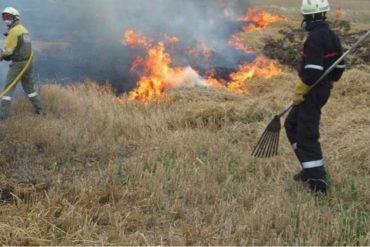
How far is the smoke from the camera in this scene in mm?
11336

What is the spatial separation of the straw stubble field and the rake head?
0.13m

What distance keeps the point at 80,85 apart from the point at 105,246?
21.1 feet

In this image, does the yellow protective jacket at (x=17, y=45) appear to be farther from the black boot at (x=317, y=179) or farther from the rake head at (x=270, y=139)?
the black boot at (x=317, y=179)

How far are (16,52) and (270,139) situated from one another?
4.61 meters

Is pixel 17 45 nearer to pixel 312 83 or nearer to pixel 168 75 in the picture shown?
pixel 168 75

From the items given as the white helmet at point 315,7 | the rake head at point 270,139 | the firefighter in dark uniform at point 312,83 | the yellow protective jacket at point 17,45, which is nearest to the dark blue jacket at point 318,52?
the firefighter in dark uniform at point 312,83

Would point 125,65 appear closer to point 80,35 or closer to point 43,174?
point 80,35

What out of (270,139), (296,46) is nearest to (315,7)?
(270,139)

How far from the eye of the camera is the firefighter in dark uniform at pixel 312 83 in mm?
4688

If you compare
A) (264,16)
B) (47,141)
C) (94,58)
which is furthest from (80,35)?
(47,141)

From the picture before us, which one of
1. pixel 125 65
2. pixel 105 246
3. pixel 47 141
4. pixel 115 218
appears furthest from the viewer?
pixel 125 65

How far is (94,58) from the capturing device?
1206 centimetres

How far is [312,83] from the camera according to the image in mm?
4773

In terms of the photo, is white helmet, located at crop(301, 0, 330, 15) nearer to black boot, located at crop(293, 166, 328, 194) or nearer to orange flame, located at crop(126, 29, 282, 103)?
black boot, located at crop(293, 166, 328, 194)
